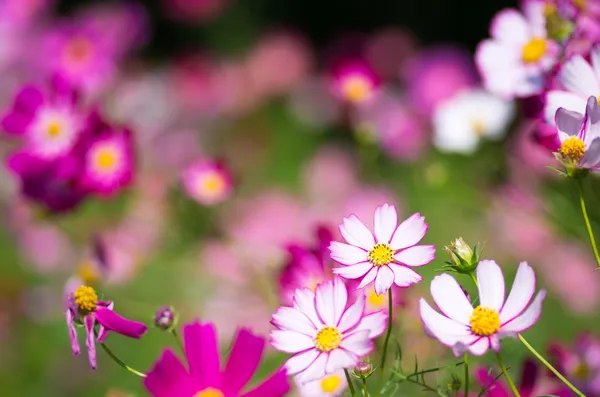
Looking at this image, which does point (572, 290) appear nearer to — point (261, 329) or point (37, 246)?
point (261, 329)

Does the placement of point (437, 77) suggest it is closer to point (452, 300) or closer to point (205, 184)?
point (205, 184)

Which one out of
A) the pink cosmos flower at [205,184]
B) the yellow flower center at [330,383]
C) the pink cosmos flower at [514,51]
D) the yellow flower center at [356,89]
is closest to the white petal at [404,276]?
the yellow flower center at [330,383]

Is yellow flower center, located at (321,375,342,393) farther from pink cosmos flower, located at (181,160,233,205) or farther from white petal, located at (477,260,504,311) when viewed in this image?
pink cosmos flower, located at (181,160,233,205)

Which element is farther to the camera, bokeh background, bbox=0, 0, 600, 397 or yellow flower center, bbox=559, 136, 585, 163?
bokeh background, bbox=0, 0, 600, 397

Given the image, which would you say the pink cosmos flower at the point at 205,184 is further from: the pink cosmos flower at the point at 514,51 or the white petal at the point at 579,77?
the white petal at the point at 579,77

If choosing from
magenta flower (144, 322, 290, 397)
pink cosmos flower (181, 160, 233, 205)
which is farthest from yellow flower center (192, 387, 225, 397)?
pink cosmos flower (181, 160, 233, 205)

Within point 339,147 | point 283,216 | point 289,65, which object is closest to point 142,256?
point 283,216

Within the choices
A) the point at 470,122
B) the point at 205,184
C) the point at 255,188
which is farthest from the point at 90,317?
the point at 255,188
